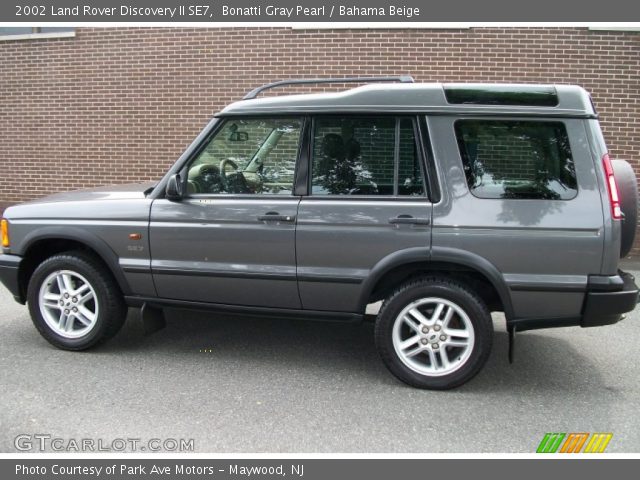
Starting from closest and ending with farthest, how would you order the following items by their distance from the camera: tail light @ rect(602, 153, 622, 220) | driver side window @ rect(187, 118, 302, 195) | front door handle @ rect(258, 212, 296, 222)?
tail light @ rect(602, 153, 622, 220) → front door handle @ rect(258, 212, 296, 222) → driver side window @ rect(187, 118, 302, 195)

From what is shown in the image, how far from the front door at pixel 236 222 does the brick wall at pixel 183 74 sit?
4550 mm

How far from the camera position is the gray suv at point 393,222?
10.5 feet

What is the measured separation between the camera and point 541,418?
3145 mm

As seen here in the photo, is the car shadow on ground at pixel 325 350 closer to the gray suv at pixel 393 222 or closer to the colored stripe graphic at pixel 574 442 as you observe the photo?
the gray suv at pixel 393 222

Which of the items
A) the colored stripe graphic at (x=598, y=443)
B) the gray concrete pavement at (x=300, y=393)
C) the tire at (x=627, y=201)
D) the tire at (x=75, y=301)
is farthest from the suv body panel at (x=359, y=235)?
the colored stripe graphic at (x=598, y=443)

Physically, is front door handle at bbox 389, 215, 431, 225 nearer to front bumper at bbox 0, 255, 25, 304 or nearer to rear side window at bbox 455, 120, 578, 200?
rear side window at bbox 455, 120, 578, 200

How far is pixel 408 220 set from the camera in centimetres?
331

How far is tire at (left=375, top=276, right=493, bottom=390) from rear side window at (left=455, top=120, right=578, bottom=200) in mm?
681

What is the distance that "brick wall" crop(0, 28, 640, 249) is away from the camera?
7.37 metres

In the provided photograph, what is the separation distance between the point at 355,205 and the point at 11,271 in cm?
269

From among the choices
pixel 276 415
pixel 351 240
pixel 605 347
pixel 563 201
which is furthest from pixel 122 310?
pixel 605 347

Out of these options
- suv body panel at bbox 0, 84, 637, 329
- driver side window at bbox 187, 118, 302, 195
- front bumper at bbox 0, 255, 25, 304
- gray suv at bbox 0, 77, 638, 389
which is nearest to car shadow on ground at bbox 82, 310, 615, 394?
gray suv at bbox 0, 77, 638, 389

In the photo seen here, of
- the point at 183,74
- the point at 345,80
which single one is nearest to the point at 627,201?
the point at 345,80

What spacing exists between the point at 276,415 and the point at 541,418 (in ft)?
5.17
